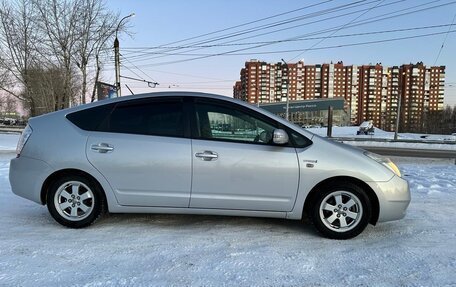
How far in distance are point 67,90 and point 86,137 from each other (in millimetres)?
25046

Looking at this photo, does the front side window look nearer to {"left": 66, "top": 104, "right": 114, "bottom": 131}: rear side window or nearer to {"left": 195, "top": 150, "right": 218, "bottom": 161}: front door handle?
{"left": 195, "top": 150, "right": 218, "bottom": 161}: front door handle

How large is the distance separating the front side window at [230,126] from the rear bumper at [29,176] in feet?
6.03

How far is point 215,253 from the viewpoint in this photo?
3887mm

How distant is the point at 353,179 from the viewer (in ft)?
14.3


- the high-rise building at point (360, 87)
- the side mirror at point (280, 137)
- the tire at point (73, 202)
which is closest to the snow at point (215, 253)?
the tire at point (73, 202)

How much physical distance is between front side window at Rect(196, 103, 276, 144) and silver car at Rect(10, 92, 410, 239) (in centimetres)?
1

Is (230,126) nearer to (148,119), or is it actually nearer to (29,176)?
(148,119)

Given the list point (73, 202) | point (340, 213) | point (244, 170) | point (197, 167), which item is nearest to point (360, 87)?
point (340, 213)

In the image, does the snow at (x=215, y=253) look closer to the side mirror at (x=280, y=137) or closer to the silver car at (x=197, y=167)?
the silver car at (x=197, y=167)

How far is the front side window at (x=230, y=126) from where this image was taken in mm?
4469

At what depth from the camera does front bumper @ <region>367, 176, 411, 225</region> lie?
432 centimetres

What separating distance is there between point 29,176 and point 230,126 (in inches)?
94.8

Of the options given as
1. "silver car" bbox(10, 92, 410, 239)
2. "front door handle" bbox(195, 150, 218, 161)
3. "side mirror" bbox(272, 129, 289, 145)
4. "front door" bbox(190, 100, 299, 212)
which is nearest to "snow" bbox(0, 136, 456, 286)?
"silver car" bbox(10, 92, 410, 239)

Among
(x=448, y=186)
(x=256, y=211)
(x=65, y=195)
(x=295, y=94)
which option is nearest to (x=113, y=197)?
(x=65, y=195)
